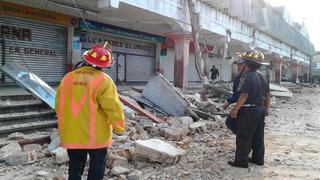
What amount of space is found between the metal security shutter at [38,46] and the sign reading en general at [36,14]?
0.29 metres

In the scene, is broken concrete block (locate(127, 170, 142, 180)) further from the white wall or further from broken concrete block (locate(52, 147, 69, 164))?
the white wall

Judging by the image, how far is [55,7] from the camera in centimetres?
1410

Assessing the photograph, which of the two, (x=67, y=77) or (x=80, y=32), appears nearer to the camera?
(x=67, y=77)

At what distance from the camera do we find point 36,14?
13773 millimetres

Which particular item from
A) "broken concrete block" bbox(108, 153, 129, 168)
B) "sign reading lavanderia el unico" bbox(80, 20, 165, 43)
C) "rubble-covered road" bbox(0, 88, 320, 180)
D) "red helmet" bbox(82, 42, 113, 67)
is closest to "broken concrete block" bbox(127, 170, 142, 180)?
"rubble-covered road" bbox(0, 88, 320, 180)

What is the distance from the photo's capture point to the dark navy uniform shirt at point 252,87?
587 centimetres

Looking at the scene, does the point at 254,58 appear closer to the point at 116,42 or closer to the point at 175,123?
the point at 175,123

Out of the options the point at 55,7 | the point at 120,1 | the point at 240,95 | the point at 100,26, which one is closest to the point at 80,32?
the point at 100,26

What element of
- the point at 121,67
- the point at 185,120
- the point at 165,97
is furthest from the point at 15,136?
the point at 121,67

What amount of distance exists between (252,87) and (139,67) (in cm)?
1558

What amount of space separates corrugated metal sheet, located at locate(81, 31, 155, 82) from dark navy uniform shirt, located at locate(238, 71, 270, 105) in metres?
11.9

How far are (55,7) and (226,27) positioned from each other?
10601 mm

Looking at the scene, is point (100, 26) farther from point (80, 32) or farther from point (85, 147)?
point (85, 147)

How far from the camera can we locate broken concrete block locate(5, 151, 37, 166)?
18.5ft
